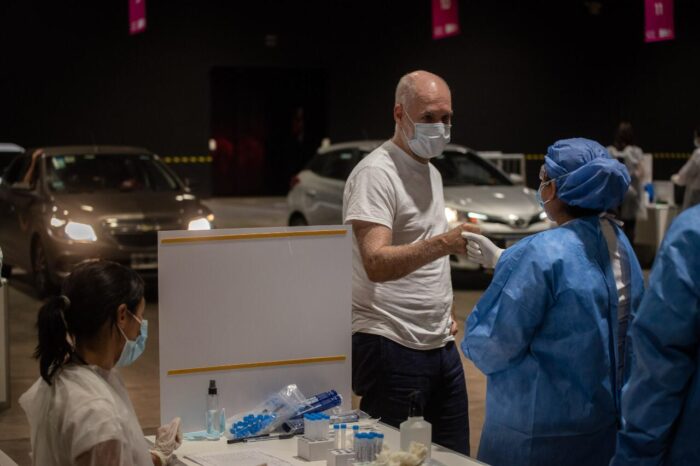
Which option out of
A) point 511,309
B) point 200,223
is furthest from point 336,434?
point 200,223

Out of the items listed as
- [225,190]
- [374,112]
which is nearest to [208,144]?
[225,190]

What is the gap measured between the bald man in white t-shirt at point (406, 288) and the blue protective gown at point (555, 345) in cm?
62

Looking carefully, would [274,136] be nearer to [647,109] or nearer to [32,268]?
[647,109]

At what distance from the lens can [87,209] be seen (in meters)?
11.4

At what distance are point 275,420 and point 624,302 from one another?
121 cm

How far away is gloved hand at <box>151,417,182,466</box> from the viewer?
3484 mm

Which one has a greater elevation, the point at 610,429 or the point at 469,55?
the point at 469,55

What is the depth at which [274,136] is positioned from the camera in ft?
84.9

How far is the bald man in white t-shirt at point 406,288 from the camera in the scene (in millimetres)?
4180

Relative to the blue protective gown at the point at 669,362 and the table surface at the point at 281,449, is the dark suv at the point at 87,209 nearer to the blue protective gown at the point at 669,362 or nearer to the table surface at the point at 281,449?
the table surface at the point at 281,449

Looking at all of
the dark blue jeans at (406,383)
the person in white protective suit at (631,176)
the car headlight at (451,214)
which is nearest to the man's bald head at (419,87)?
the dark blue jeans at (406,383)

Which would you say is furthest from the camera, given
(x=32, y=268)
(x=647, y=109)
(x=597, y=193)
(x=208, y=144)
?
(x=647, y=109)

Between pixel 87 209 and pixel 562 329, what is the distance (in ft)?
28.1

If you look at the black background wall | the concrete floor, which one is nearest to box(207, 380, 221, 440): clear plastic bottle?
the concrete floor
